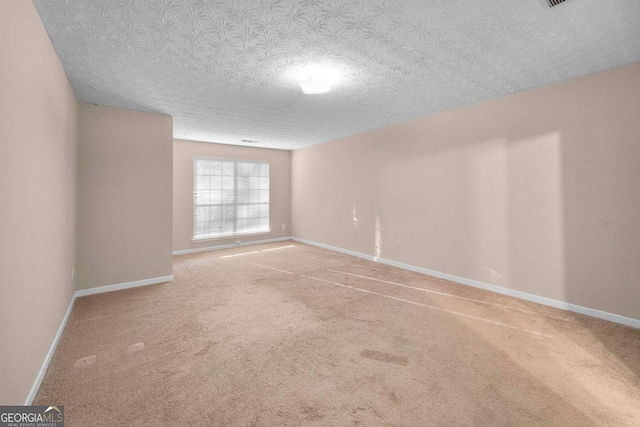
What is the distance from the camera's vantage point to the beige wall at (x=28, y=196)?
55.2 inches

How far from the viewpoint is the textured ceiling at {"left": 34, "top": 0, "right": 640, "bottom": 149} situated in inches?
71.5

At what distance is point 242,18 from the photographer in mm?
1887

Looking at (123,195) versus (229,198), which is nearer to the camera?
(123,195)

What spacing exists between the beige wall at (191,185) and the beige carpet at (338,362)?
261 centimetres

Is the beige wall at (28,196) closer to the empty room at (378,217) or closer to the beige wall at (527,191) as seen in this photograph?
the empty room at (378,217)

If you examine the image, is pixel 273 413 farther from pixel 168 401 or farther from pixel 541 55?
pixel 541 55

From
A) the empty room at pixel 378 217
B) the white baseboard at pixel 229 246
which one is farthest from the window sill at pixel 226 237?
the empty room at pixel 378 217

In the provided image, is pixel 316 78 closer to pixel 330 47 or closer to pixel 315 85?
pixel 315 85

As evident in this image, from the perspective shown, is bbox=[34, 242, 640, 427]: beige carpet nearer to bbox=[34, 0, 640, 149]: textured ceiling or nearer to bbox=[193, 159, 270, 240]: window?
bbox=[34, 0, 640, 149]: textured ceiling

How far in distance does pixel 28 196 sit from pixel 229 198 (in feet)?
16.6

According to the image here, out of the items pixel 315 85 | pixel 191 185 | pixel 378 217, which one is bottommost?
pixel 378 217

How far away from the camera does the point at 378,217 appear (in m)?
5.25
